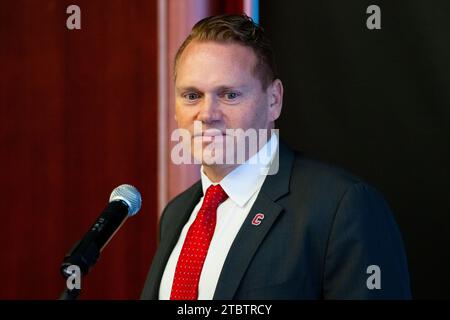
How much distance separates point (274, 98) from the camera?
5.02 feet

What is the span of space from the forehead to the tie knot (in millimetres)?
220

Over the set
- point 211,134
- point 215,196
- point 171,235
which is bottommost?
point 171,235

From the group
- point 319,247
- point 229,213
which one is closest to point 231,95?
point 229,213

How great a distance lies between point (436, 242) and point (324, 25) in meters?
0.62

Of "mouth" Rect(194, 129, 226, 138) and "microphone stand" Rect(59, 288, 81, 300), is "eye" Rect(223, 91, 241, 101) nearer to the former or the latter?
"mouth" Rect(194, 129, 226, 138)

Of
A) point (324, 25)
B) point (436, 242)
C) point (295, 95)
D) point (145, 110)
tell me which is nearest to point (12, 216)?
point (145, 110)

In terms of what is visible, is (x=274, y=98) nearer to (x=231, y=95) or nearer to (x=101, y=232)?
(x=231, y=95)

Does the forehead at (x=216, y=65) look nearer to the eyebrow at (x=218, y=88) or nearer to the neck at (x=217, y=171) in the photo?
the eyebrow at (x=218, y=88)

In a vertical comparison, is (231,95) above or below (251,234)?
above

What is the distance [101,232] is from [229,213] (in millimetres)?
447

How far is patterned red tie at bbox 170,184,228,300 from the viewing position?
139cm
